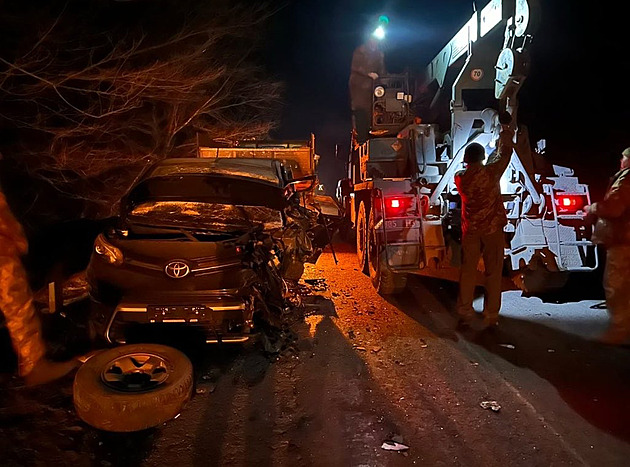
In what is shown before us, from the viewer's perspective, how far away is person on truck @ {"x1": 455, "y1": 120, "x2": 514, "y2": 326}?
5.65 m

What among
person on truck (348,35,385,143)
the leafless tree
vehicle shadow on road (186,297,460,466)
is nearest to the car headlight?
vehicle shadow on road (186,297,460,466)

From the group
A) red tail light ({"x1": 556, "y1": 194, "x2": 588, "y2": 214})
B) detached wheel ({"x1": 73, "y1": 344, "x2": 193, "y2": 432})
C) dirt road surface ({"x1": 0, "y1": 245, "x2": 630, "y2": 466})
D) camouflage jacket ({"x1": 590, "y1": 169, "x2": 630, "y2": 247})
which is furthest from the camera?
red tail light ({"x1": 556, "y1": 194, "x2": 588, "y2": 214})

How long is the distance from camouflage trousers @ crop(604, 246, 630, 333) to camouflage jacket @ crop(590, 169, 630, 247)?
0.10m

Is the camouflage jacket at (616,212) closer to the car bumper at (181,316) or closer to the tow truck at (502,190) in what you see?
the tow truck at (502,190)

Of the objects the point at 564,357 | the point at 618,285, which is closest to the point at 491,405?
the point at 564,357

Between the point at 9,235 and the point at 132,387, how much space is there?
1.56 metres

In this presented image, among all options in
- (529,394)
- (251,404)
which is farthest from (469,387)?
(251,404)

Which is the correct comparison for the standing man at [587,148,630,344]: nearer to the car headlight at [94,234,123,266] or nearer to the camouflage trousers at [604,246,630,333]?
the camouflage trousers at [604,246,630,333]

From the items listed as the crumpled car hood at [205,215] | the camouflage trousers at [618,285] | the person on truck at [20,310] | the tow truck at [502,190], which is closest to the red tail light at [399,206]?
the tow truck at [502,190]

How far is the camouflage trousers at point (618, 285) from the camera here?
4984mm

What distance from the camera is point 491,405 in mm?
4020

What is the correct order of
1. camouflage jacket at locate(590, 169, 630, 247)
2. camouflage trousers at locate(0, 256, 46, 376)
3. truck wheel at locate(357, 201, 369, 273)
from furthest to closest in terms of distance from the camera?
truck wheel at locate(357, 201, 369, 273), camouflage jacket at locate(590, 169, 630, 247), camouflage trousers at locate(0, 256, 46, 376)

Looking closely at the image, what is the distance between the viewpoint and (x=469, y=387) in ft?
14.3

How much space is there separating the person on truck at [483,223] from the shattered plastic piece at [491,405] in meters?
1.95
